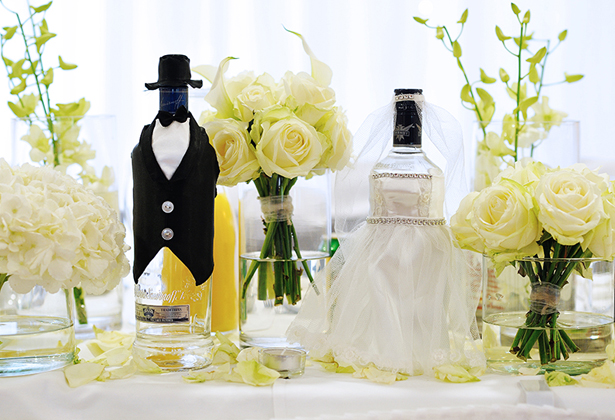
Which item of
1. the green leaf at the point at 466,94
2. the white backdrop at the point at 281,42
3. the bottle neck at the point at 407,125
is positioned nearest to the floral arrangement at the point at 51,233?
the bottle neck at the point at 407,125

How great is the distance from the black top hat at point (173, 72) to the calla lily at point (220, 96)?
3 centimetres

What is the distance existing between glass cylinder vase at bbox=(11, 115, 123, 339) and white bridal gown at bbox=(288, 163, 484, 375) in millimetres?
386

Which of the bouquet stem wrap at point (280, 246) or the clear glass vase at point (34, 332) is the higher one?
the bouquet stem wrap at point (280, 246)

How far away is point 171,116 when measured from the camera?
0.66m

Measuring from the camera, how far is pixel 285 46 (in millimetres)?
1616

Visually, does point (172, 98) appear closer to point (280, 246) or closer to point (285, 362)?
point (280, 246)

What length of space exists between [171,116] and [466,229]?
38cm

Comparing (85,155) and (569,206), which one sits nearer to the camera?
(569,206)

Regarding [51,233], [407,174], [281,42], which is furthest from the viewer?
[281,42]

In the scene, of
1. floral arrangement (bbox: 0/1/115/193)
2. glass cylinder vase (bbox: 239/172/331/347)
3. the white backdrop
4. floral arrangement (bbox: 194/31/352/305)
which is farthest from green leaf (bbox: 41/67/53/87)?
the white backdrop

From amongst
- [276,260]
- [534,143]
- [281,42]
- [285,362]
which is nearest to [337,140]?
[276,260]

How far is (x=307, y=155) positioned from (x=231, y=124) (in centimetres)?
11

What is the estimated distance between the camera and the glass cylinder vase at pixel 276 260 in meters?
0.72

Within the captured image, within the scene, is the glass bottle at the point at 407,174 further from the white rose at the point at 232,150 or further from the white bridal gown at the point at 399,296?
the white rose at the point at 232,150
